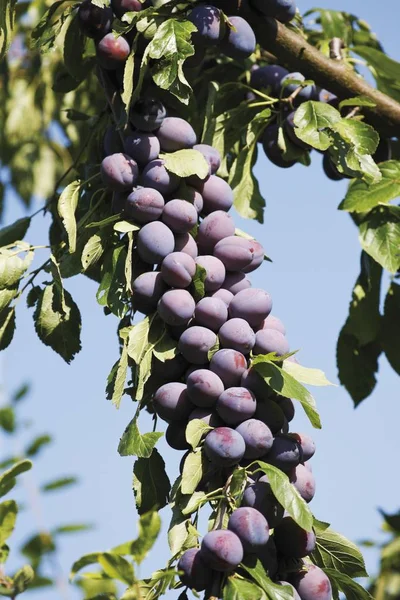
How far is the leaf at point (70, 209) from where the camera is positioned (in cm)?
186

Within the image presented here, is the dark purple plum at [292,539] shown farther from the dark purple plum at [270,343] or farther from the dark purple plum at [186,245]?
the dark purple plum at [186,245]

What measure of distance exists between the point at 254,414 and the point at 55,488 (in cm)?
57

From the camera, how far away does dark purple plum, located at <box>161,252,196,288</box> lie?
5.51 ft

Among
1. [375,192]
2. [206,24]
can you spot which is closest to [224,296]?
[206,24]

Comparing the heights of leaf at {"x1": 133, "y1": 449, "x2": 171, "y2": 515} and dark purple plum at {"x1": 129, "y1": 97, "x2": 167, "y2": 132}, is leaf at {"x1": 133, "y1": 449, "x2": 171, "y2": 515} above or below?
below

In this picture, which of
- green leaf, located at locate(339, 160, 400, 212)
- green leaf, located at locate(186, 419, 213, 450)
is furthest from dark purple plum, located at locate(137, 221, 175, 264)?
green leaf, located at locate(339, 160, 400, 212)

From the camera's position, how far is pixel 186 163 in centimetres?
181

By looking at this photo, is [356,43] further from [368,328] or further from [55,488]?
[55,488]

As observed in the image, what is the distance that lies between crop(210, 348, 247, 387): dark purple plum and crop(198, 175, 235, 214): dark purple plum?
363mm

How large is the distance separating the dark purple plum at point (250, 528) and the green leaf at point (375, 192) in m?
1.01

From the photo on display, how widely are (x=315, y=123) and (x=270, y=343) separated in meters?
0.65

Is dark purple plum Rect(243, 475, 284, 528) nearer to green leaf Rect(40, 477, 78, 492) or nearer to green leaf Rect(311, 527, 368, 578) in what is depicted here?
green leaf Rect(311, 527, 368, 578)

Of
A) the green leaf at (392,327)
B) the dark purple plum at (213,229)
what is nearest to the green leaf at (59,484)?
the dark purple plum at (213,229)

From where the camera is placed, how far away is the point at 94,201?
80.5 inches
